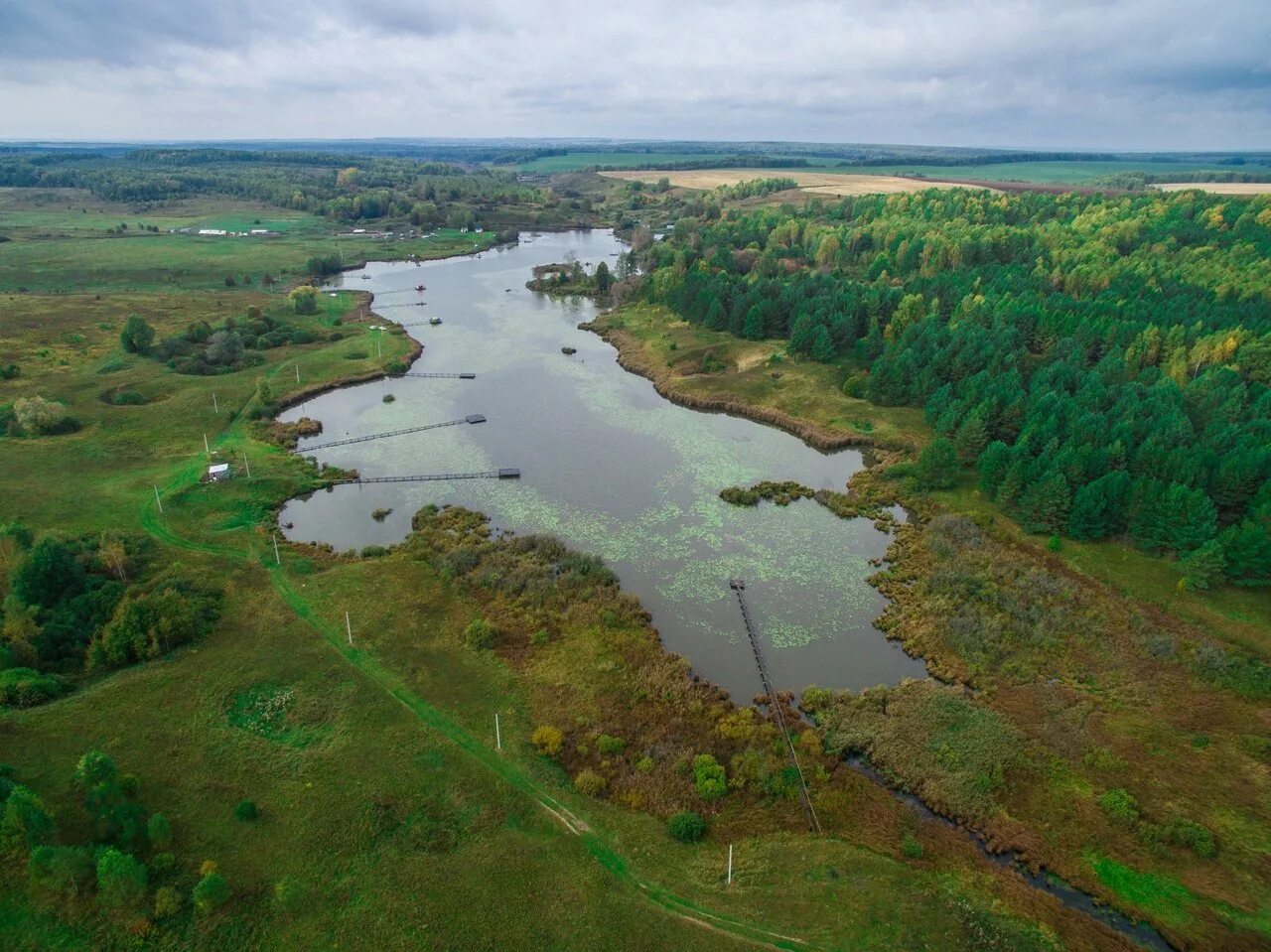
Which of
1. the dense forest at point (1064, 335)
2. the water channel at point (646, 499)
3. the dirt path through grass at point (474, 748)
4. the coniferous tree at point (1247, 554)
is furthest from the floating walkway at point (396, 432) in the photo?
the coniferous tree at point (1247, 554)

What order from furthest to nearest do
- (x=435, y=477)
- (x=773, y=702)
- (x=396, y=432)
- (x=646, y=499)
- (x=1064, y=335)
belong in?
(x=1064, y=335) < (x=396, y=432) < (x=435, y=477) < (x=646, y=499) < (x=773, y=702)

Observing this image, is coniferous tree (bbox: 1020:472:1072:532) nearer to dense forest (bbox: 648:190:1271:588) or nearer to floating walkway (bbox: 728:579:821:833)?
dense forest (bbox: 648:190:1271:588)

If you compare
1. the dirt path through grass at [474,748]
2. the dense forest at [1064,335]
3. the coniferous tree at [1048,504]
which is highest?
the dense forest at [1064,335]

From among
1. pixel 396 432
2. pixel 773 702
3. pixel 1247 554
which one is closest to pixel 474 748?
pixel 773 702

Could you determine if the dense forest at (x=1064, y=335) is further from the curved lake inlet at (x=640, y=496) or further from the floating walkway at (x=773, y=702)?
the floating walkway at (x=773, y=702)

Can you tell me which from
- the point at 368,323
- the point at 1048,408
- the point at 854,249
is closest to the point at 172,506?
the point at 368,323

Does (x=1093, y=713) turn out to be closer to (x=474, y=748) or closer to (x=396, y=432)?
(x=474, y=748)

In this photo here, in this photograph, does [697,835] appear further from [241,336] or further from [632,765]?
[241,336]
